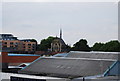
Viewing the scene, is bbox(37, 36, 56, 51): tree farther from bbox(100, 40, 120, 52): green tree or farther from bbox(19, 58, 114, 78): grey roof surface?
bbox(19, 58, 114, 78): grey roof surface

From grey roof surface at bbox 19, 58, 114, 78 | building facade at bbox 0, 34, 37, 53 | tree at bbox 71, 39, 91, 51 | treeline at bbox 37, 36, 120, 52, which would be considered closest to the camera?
grey roof surface at bbox 19, 58, 114, 78

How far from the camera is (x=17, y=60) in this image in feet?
85.8

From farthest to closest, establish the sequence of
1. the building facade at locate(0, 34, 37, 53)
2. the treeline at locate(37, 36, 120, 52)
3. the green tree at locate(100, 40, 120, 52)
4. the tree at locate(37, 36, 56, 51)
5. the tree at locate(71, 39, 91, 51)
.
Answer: the tree at locate(37, 36, 56, 51) < the building facade at locate(0, 34, 37, 53) < the tree at locate(71, 39, 91, 51) < the treeline at locate(37, 36, 120, 52) < the green tree at locate(100, 40, 120, 52)

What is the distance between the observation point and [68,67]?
46.9ft

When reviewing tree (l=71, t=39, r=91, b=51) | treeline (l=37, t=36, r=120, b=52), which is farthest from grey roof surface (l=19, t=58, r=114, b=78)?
tree (l=71, t=39, r=91, b=51)

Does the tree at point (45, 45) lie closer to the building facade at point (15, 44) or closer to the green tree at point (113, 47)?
the building facade at point (15, 44)

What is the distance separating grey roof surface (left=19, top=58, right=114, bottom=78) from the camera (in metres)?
13.3

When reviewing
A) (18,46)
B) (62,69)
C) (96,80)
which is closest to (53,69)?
(62,69)

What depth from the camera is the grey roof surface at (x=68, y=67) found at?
13.3 meters

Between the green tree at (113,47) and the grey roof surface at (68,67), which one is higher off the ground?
the grey roof surface at (68,67)

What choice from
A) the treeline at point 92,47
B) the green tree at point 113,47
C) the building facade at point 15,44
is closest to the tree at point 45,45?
the treeline at point 92,47

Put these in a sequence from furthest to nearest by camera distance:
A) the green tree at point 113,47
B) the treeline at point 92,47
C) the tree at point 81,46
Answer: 1. the tree at point 81,46
2. the treeline at point 92,47
3. the green tree at point 113,47

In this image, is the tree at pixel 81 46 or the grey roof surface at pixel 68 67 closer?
the grey roof surface at pixel 68 67

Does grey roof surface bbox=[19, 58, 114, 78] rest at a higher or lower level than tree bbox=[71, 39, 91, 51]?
higher
